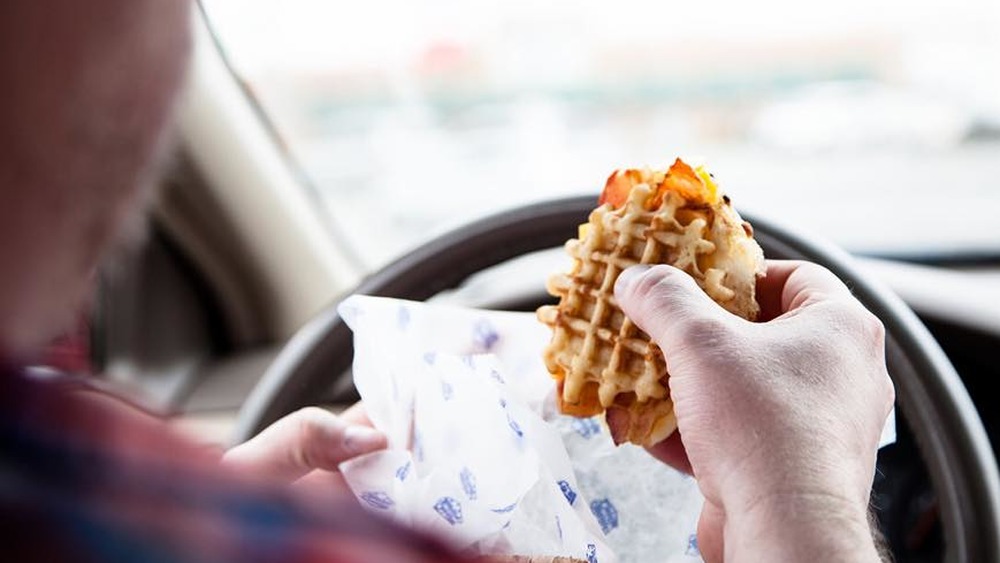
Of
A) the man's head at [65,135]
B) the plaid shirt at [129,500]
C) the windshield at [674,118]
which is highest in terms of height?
the man's head at [65,135]

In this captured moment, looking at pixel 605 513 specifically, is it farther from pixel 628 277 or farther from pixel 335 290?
pixel 335 290

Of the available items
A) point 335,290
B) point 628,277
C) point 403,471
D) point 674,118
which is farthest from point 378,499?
point 674,118

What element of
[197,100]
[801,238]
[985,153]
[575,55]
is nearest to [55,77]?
[801,238]

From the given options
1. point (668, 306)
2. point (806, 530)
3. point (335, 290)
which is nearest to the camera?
point (806, 530)

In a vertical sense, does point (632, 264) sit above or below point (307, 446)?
above

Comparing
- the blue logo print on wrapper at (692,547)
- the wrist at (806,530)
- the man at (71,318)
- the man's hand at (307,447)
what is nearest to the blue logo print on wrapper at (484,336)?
the man's hand at (307,447)

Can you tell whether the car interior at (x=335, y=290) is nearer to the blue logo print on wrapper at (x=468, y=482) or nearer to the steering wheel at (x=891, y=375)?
the steering wheel at (x=891, y=375)

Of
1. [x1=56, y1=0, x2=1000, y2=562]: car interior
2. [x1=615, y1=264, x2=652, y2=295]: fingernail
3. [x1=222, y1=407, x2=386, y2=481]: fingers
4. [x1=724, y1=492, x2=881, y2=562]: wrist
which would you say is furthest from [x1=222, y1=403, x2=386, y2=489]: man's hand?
[x1=724, y1=492, x2=881, y2=562]: wrist
